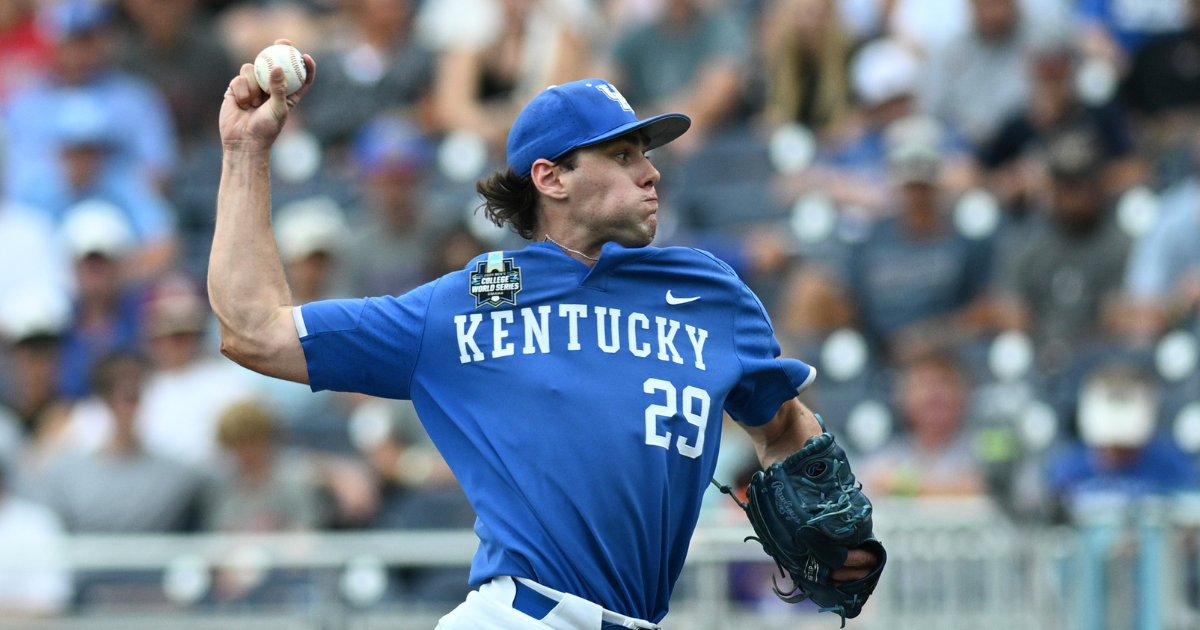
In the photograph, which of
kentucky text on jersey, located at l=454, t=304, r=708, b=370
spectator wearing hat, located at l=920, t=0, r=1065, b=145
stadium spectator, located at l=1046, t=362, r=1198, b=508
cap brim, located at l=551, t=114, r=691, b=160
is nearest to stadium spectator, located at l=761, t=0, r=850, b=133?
spectator wearing hat, located at l=920, t=0, r=1065, b=145

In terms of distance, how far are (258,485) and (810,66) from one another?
15.4ft

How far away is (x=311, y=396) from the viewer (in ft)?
30.0

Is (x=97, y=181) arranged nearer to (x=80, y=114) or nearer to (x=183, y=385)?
(x=80, y=114)

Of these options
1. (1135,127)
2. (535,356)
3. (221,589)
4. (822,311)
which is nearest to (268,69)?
(535,356)

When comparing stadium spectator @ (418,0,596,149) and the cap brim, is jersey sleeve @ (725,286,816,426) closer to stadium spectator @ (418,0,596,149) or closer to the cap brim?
the cap brim

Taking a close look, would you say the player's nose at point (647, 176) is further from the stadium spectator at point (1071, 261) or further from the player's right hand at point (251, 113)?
the stadium spectator at point (1071, 261)

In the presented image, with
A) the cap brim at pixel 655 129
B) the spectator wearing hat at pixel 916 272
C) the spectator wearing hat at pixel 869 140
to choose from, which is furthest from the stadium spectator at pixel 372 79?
the cap brim at pixel 655 129

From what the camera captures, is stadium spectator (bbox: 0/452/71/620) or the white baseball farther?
stadium spectator (bbox: 0/452/71/620)

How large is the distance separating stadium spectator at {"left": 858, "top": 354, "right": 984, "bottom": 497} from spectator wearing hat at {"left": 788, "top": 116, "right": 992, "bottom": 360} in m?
0.89

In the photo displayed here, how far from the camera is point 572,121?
3.80m

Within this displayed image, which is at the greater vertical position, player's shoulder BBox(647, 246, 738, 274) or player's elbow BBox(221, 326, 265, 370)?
player's shoulder BBox(647, 246, 738, 274)

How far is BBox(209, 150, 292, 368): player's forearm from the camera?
3580 mm

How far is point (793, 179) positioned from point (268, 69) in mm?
6755

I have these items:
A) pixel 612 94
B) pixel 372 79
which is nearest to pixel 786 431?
pixel 612 94
